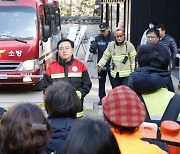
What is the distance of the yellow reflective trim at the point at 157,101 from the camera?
3062 mm

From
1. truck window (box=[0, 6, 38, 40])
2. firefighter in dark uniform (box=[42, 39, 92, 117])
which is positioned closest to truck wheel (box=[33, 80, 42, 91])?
truck window (box=[0, 6, 38, 40])

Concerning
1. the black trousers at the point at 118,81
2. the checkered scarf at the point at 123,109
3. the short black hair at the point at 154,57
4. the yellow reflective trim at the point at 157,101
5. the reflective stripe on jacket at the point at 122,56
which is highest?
the short black hair at the point at 154,57

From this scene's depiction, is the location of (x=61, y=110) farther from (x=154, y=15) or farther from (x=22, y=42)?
(x=154, y=15)

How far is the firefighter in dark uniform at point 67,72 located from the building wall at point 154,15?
10409mm

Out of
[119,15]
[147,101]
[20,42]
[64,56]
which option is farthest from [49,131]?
[119,15]

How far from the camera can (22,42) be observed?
33.1 feet

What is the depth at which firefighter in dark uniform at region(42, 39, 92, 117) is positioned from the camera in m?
5.05

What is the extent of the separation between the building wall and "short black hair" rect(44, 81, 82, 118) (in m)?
12.5

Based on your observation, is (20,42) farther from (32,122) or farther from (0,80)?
(32,122)

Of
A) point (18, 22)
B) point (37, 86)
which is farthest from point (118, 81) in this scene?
point (18, 22)

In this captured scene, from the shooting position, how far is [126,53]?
743cm

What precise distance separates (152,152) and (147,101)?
3.02 ft

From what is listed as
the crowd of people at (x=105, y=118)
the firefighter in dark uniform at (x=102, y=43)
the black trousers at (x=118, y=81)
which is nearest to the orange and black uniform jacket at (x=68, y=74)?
the crowd of people at (x=105, y=118)

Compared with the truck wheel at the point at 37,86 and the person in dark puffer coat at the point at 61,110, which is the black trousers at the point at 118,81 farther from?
the person in dark puffer coat at the point at 61,110
